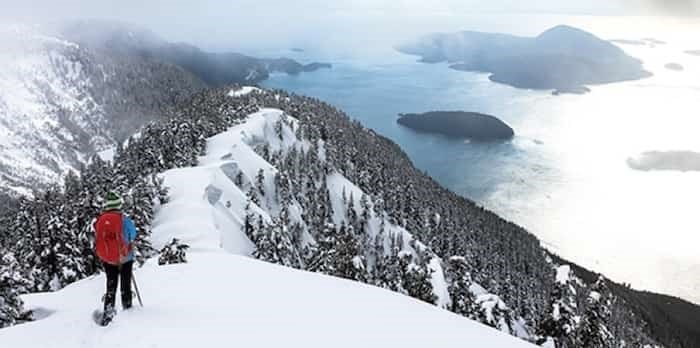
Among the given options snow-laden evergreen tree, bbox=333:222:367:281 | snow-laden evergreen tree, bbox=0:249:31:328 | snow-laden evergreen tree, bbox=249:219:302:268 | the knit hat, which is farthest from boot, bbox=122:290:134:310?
snow-laden evergreen tree, bbox=249:219:302:268

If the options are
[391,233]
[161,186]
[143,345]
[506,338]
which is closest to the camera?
[143,345]

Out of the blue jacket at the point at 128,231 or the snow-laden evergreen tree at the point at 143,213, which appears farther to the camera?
the snow-laden evergreen tree at the point at 143,213

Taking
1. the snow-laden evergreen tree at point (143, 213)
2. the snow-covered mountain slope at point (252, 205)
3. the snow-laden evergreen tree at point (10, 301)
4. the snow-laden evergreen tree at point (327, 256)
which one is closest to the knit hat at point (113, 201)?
the snow-laden evergreen tree at point (10, 301)

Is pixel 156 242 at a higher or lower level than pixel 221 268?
lower

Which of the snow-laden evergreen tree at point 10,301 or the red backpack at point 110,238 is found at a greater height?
the red backpack at point 110,238

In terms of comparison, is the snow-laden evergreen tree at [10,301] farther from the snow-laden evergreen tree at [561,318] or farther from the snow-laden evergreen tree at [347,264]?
the snow-laden evergreen tree at [561,318]

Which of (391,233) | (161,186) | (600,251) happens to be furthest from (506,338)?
(600,251)

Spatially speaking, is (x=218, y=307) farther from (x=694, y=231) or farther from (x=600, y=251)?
(x=694, y=231)
